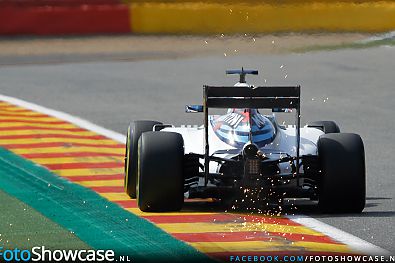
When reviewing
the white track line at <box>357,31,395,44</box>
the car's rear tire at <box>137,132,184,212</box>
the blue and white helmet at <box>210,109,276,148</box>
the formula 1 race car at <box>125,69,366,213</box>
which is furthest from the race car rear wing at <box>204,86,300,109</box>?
the white track line at <box>357,31,395,44</box>

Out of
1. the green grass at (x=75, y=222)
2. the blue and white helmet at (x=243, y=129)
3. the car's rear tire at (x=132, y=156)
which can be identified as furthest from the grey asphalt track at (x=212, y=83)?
the green grass at (x=75, y=222)

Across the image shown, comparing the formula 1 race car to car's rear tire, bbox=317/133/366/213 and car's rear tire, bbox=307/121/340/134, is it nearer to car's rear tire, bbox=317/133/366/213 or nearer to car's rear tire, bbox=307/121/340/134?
car's rear tire, bbox=317/133/366/213

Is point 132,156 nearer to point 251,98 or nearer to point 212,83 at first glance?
point 251,98

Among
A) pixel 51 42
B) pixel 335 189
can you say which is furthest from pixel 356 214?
pixel 51 42

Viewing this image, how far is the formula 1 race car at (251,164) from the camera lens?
12.8 metres

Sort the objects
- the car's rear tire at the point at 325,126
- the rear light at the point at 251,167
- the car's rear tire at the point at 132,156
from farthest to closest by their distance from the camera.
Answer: the car's rear tire at the point at 325,126 < the car's rear tire at the point at 132,156 < the rear light at the point at 251,167

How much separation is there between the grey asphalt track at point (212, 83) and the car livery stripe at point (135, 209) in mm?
1100

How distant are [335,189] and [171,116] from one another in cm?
845

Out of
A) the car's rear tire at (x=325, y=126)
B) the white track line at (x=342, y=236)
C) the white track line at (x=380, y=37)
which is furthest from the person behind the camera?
the white track line at (x=380, y=37)

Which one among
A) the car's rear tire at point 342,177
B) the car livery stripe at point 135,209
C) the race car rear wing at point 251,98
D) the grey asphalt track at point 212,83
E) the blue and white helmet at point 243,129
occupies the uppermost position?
the race car rear wing at point 251,98

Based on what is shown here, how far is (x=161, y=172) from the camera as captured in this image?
12.8 meters

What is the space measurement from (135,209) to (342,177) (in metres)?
1.77

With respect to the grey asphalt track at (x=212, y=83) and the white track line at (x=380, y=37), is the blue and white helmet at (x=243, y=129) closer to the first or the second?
the grey asphalt track at (x=212, y=83)

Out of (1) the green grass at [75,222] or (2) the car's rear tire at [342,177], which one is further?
(2) the car's rear tire at [342,177]
